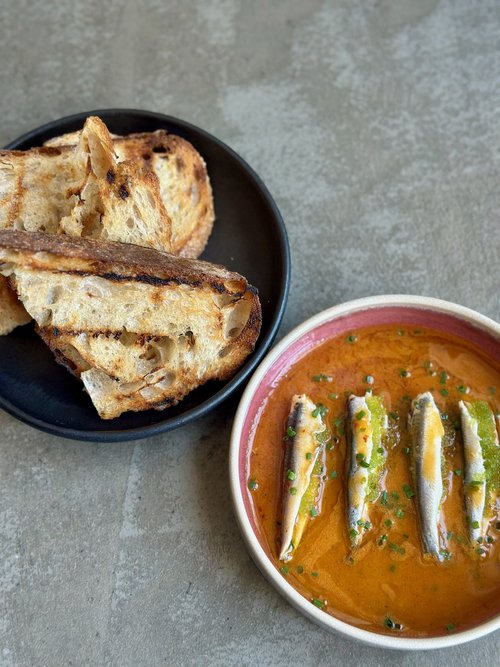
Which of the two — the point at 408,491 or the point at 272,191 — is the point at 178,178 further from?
the point at 408,491

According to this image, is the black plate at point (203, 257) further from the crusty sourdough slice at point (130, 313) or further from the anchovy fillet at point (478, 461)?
the anchovy fillet at point (478, 461)

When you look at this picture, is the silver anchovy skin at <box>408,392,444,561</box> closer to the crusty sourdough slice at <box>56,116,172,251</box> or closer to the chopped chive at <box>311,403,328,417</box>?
the chopped chive at <box>311,403,328,417</box>

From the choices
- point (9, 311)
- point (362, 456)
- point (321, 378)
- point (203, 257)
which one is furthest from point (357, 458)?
point (9, 311)

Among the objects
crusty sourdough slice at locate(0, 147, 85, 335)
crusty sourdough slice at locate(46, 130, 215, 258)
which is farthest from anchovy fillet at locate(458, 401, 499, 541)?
crusty sourdough slice at locate(0, 147, 85, 335)

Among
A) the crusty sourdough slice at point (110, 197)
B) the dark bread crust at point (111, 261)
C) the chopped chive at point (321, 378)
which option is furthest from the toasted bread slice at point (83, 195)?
the chopped chive at point (321, 378)

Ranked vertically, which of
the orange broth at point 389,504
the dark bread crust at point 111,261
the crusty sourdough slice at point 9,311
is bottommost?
the orange broth at point 389,504

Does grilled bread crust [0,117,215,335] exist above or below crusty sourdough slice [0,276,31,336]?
above
